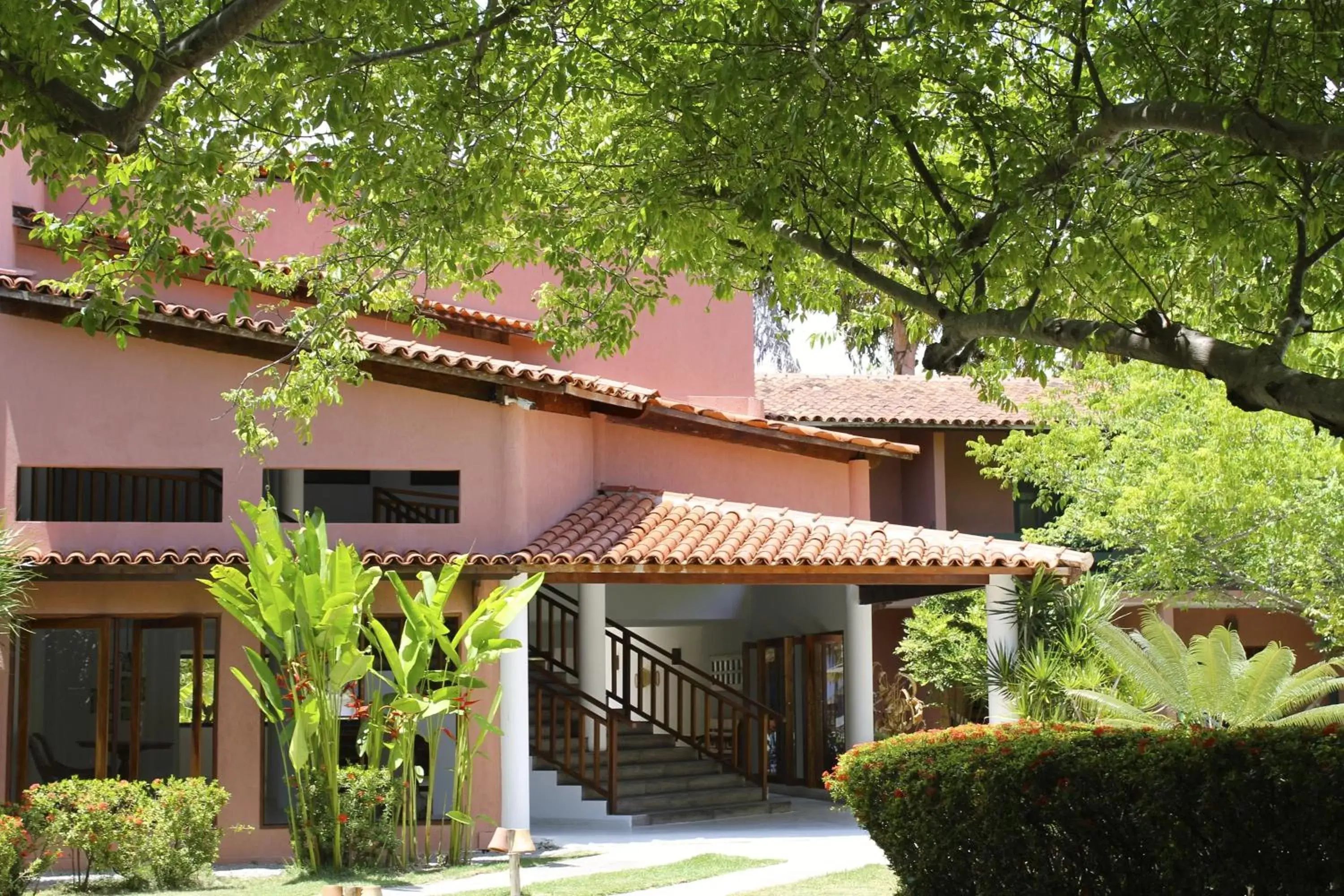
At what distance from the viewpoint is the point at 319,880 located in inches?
526

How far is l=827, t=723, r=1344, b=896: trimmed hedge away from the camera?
794 centimetres

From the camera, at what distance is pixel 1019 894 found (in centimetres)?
952

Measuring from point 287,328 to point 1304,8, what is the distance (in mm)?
8241

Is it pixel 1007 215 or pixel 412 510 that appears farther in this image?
pixel 412 510

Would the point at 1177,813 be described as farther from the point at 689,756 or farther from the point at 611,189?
the point at 689,756

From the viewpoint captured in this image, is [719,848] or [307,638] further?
[719,848]

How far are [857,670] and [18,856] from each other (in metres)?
10.7

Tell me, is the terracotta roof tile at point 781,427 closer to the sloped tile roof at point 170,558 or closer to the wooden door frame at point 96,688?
the sloped tile roof at point 170,558

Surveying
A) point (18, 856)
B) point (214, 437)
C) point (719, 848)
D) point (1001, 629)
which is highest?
point (214, 437)

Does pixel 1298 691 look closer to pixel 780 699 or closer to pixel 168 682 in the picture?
pixel 780 699

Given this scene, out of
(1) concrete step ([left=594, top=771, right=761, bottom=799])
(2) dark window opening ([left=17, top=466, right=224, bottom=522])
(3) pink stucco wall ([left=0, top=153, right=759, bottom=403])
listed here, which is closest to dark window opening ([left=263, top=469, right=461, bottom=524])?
(3) pink stucco wall ([left=0, top=153, right=759, bottom=403])

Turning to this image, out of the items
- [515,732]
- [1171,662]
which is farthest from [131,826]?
[1171,662]

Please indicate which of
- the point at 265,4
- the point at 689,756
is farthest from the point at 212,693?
the point at 265,4

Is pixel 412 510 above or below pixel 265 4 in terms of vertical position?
below
